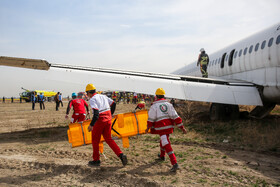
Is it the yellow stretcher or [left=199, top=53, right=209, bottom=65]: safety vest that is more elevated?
[left=199, top=53, right=209, bottom=65]: safety vest

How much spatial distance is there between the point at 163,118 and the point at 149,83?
13.2 ft

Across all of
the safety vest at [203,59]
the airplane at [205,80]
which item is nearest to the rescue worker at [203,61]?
the safety vest at [203,59]

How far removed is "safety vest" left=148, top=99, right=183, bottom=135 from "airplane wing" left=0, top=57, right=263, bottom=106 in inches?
138

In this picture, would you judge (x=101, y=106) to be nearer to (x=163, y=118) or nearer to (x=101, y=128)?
(x=101, y=128)

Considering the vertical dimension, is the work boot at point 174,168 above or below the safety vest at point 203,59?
below

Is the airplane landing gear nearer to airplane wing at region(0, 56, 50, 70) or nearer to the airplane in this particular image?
the airplane

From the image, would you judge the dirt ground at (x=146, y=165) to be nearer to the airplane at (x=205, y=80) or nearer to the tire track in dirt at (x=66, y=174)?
the tire track in dirt at (x=66, y=174)

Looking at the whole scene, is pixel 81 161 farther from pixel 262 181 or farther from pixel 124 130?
pixel 262 181

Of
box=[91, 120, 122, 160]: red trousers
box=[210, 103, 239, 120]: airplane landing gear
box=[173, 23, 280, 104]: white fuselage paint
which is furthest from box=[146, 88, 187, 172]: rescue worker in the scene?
box=[210, 103, 239, 120]: airplane landing gear

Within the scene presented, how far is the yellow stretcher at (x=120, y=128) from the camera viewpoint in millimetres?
6680

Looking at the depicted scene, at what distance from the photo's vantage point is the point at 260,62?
1054 centimetres

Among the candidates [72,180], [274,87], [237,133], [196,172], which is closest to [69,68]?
[72,180]

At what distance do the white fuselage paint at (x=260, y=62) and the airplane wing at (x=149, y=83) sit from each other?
593 millimetres

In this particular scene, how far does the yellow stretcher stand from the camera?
6680mm
